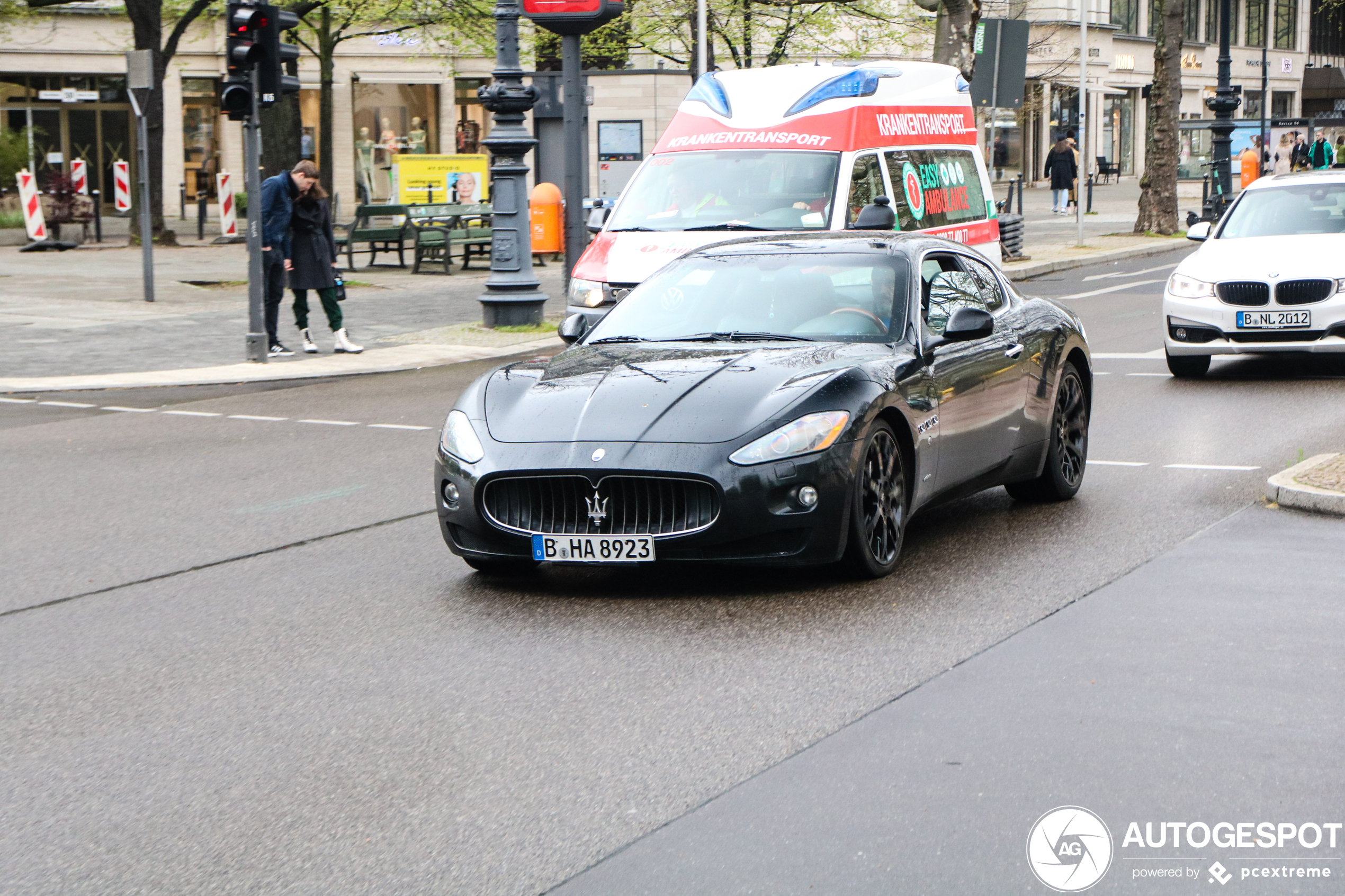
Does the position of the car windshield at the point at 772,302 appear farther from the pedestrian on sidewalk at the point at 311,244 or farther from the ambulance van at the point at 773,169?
the pedestrian on sidewalk at the point at 311,244

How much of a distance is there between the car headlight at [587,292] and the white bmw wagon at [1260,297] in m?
4.58

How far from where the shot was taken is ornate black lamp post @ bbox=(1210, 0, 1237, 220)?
36969mm

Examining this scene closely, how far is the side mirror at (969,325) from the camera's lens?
24.9ft

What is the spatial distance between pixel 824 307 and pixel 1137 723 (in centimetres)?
316

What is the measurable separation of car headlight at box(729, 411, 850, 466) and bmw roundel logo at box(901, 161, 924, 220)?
966 cm

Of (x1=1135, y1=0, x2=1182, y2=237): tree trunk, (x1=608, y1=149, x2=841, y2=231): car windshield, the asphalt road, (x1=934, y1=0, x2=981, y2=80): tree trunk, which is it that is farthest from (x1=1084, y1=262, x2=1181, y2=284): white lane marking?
the asphalt road

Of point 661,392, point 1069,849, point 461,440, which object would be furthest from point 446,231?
point 1069,849

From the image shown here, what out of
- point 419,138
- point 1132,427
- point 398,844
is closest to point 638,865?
point 398,844

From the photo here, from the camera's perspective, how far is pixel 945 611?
21.5 feet

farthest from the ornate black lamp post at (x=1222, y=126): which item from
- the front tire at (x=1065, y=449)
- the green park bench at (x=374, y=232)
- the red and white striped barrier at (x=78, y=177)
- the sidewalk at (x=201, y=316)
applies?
the front tire at (x=1065, y=449)

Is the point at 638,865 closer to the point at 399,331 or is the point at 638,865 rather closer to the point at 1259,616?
the point at 1259,616

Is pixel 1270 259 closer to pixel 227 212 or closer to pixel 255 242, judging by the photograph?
pixel 255 242

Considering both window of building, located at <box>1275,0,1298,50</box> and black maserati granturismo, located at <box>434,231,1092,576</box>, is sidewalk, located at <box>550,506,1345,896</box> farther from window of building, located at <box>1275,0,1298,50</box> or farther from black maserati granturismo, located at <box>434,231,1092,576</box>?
window of building, located at <box>1275,0,1298,50</box>

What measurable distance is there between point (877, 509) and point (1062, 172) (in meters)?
38.8
